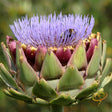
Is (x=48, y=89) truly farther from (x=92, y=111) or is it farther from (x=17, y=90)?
(x=92, y=111)

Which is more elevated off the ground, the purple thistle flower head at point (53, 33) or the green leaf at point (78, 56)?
the purple thistle flower head at point (53, 33)

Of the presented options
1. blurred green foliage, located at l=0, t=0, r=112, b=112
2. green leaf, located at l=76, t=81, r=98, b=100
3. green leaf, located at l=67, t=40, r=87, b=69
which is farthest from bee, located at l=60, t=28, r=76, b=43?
blurred green foliage, located at l=0, t=0, r=112, b=112

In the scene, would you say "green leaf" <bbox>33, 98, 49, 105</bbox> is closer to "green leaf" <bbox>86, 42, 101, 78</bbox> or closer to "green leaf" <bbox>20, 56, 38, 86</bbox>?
"green leaf" <bbox>20, 56, 38, 86</bbox>

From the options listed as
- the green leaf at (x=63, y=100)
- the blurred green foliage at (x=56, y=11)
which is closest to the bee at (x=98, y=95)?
the green leaf at (x=63, y=100)

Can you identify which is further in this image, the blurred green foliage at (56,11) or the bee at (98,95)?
the blurred green foliage at (56,11)

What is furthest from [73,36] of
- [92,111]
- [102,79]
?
[92,111]

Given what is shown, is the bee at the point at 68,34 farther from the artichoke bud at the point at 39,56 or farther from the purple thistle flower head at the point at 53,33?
the artichoke bud at the point at 39,56

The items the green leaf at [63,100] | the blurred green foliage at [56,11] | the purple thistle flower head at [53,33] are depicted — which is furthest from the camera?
the blurred green foliage at [56,11]

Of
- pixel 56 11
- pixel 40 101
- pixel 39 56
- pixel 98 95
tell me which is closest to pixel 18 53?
pixel 39 56
